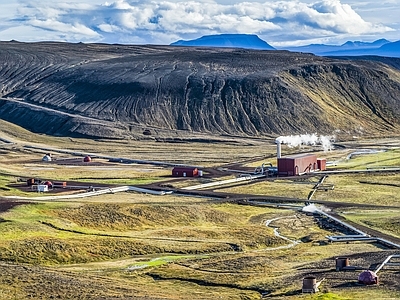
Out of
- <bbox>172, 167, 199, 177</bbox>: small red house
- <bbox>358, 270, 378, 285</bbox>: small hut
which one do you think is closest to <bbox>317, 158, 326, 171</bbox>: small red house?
<bbox>172, 167, 199, 177</bbox>: small red house

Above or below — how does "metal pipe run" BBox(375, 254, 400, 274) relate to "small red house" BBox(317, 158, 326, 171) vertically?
above

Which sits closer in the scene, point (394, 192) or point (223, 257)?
point (223, 257)

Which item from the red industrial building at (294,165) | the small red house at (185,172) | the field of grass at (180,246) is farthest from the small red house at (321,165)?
the small red house at (185,172)

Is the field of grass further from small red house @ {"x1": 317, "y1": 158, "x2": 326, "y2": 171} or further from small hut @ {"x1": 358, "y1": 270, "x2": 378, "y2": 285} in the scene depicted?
small red house @ {"x1": 317, "y1": 158, "x2": 326, "y2": 171}

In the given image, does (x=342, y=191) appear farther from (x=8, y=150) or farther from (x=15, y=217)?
(x=8, y=150)

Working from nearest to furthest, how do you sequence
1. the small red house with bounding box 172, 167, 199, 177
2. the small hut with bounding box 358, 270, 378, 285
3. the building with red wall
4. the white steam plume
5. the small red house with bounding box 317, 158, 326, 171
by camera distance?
the small hut with bounding box 358, 270, 378, 285
the small red house with bounding box 172, 167, 199, 177
the building with red wall
the small red house with bounding box 317, 158, 326, 171
the white steam plume

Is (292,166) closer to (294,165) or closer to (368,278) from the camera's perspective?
(294,165)

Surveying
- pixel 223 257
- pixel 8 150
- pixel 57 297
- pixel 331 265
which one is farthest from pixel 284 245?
pixel 8 150
